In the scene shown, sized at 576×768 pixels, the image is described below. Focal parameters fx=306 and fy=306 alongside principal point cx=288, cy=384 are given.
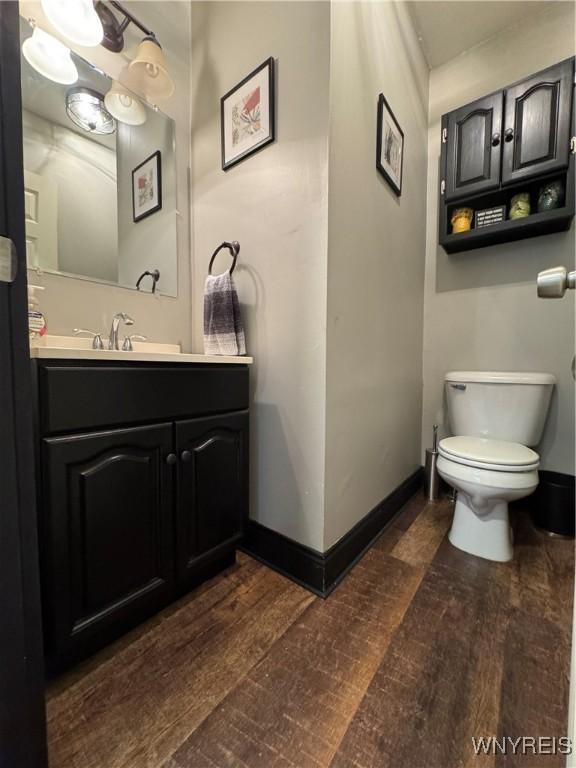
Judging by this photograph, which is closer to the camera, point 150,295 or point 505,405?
point 150,295

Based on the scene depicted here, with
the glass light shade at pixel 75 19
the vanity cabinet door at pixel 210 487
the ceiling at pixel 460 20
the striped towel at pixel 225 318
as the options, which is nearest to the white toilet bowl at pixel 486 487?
the vanity cabinet door at pixel 210 487

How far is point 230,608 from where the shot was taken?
981 mm

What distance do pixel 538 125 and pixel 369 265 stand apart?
3.63 ft

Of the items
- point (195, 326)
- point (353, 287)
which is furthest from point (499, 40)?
point (195, 326)

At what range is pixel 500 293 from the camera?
1.72m

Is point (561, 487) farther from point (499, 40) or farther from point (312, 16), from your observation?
point (499, 40)

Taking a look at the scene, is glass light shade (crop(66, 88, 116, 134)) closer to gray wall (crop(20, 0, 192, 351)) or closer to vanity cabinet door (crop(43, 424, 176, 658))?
gray wall (crop(20, 0, 192, 351))

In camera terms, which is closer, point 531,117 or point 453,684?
point 453,684

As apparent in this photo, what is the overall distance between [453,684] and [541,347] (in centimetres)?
158

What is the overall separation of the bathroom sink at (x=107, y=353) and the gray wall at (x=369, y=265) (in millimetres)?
432

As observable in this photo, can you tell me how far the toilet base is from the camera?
1.24 metres

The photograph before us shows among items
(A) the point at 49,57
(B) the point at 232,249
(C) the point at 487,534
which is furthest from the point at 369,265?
(A) the point at 49,57

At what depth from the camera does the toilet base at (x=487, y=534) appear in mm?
1241

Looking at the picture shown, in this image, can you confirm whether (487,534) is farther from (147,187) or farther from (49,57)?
(49,57)
